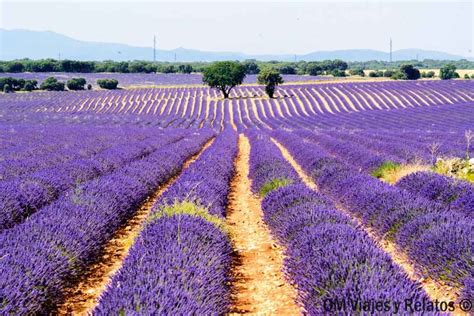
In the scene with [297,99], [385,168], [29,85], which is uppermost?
[29,85]

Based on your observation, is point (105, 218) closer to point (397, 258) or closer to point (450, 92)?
point (397, 258)

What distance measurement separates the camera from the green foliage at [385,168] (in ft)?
34.8

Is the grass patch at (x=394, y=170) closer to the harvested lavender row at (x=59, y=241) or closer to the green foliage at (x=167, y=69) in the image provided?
the harvested lavender row at (x=59, y=241)

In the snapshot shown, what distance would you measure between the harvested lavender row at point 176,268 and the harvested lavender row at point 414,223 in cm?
206

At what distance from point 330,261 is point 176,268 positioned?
125 centimetres

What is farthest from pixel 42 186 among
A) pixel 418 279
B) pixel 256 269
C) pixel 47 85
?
pixel 47 85

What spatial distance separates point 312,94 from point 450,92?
16772 mm

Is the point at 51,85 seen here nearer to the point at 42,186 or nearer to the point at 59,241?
the point at 42,186

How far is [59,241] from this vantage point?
4.72m

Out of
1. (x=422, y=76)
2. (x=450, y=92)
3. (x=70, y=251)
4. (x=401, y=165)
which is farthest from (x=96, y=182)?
(x=422, y=76)

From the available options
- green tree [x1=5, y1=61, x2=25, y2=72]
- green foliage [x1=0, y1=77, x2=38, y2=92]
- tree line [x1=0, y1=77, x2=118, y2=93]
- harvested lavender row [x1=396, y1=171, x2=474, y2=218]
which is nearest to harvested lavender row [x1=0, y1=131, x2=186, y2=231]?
harvested lavender row [x1=396, y1=171, x2=474, y2=218]

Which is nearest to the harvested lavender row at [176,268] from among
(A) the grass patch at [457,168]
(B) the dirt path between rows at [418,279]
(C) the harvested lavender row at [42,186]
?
(B) the dirt path between rows at [418,279]

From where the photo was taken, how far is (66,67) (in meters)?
100

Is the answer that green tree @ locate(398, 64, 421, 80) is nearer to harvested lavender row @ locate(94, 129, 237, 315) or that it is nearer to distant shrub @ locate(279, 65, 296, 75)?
distant shrub @ locate(279, 65, 296, 75)
